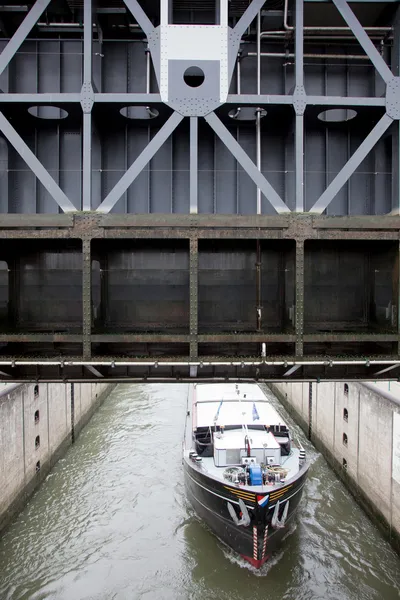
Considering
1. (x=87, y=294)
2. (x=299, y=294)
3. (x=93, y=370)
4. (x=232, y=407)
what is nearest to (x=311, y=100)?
(x=299, y=294)

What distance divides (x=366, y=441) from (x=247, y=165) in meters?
12.7

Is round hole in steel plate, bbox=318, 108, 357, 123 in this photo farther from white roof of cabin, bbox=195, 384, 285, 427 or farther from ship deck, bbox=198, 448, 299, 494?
white roof of cabin, bbox=195, 384, 285, 427

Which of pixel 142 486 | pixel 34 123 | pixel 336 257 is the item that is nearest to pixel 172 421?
pixel 142 486

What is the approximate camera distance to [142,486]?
57.6 feet

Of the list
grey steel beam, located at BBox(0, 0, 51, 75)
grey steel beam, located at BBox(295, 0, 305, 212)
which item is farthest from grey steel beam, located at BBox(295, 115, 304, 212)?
grey steel beam, located at BBox(0, 0, 51, 75)

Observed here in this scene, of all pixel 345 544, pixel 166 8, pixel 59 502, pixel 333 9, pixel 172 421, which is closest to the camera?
pixel 166 8

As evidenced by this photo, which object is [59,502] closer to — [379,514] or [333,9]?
[379,514]

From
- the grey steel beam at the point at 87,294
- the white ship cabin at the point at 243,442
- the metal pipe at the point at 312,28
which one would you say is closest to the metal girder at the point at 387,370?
the white ship cabin at the point at 243,442

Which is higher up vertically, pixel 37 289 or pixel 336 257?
pixel 336 257

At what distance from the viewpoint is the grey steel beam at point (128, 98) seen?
9.31 meters

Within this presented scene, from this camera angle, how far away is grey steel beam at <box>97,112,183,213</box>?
29.9ft

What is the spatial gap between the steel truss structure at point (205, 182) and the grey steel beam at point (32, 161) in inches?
26.0

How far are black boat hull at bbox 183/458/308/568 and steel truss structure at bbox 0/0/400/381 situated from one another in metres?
5.50

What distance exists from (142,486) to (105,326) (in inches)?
410
